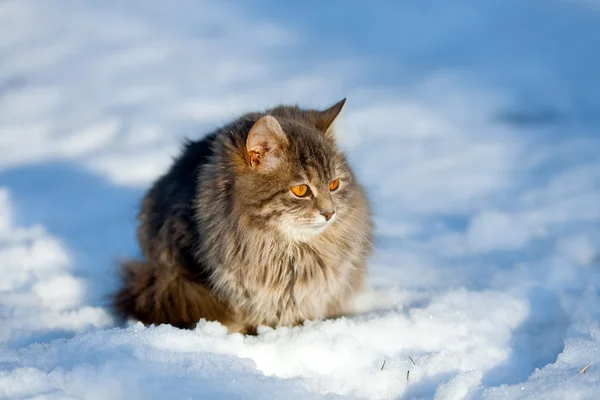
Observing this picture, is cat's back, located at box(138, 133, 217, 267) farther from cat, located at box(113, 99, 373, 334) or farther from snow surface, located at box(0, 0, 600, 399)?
snow surface, located at box(0, 0, 600, 399)

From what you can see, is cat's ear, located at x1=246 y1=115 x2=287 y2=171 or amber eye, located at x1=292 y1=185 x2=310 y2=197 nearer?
cat's ear, located at x1=246 y1=115 x2=287 y2=171

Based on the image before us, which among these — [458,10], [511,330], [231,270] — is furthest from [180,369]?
[458,10]

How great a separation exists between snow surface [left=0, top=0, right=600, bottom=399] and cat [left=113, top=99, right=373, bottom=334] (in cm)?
16

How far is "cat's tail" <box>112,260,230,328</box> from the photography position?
104 inches

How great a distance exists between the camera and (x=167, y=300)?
8.76 ft

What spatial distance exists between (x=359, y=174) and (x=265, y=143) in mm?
1615

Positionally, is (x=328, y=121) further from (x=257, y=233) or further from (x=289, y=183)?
(x=257, y=233)

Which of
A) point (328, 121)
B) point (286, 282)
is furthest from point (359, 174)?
point (286, 282)

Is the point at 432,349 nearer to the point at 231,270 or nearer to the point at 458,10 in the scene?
the point at 231,270

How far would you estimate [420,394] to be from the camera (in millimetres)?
2188

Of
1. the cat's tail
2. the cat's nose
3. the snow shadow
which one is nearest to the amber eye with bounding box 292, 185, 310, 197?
the cat's nose

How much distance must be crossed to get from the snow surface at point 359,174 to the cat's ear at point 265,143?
553mm

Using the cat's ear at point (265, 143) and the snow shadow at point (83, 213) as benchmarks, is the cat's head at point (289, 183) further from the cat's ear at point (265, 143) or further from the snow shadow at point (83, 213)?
the snow shadow at point (83, 213)

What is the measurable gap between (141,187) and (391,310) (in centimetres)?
198
